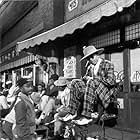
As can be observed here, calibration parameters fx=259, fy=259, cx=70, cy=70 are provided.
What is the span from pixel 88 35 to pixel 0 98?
3.08 meters

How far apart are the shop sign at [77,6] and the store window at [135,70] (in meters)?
2.14

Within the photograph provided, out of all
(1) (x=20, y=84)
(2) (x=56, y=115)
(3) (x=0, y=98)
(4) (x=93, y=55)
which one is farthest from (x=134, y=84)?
(3) (x=0, y=98)

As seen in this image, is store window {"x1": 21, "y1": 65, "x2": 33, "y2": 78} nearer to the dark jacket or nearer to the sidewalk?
the sidewalk

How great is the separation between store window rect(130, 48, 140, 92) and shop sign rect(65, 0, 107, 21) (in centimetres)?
214

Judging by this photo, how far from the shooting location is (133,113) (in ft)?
17.5

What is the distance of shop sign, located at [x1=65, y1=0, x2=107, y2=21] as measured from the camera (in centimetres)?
734

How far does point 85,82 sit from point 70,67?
112 inches

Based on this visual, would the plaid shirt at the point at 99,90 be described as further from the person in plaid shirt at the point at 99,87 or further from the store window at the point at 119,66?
the store window at the point at 119,66

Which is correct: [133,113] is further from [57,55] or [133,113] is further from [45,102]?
[57,55]

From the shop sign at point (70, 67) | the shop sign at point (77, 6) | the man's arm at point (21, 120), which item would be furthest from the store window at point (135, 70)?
the shop sign at point (70, 67)

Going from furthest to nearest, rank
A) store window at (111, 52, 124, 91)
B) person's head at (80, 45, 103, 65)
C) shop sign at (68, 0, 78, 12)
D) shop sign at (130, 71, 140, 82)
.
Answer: shop sign at (68, 0, 78, 12), store window at (111, 52, 124, 91), shop sign at (130, 71, 140, 82), person's head at (80, 45, 103, 65)

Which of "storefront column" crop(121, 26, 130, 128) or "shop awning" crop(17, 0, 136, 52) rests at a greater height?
"shop awning" crop(17, 0, 136, 52)

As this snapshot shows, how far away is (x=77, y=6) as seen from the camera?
26.5 ft

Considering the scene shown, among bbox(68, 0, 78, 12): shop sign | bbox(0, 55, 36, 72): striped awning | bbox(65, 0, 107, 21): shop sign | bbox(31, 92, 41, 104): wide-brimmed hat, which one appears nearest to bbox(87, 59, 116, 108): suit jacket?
bbox(65, 0, 107, 21): shop sign
